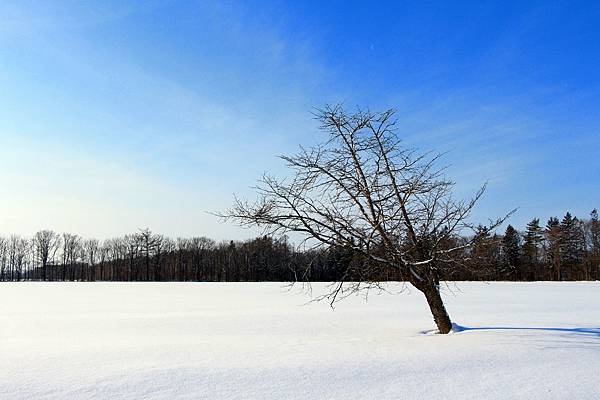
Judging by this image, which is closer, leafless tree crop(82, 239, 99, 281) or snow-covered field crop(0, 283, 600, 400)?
snow-covered field crop(0, 283, 600, 400)

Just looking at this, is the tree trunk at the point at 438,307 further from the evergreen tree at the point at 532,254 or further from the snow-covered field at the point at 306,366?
the evergreen tree at the point at 532,254

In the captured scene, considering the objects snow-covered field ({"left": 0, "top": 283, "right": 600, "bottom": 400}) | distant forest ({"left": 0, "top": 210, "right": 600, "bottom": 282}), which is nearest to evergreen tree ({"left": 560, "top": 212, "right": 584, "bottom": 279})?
distant forest ({"left": 0, "top": 210, "right": 600, "bottom": 282})

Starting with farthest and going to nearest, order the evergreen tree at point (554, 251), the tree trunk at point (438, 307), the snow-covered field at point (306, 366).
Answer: the evergreen tree at point (554, 251), the tree trunk at point (438, 307), the snow-covered field at point (306, 366)

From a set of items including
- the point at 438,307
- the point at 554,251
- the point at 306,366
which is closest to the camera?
the point at 306,366

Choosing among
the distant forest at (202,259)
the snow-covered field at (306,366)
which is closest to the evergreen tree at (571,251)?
the distant forest at (202,259)

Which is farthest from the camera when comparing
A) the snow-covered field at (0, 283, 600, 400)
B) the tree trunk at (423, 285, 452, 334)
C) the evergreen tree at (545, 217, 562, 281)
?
the evergreen tree at (545, 217, 562, 281)

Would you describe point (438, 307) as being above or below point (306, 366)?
above

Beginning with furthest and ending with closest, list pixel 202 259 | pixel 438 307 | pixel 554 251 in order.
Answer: pixel 202 259 → pixel 554 251 → pixel 438 307

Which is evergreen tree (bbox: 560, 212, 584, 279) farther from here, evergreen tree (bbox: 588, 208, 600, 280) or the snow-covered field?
the snow-covered field

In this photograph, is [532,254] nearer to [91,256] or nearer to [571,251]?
[571,251]

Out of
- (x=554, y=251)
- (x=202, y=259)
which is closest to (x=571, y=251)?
(x=554, y=251)

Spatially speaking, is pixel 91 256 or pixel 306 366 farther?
pixel 91 256

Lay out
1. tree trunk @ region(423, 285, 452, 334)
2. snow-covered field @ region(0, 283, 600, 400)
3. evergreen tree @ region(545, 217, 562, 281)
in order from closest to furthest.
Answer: snow-covered field @ region(0, 283, 600, 400) → tree trunk @ region(423, 285, 452, 334) → evergreen tree @ region(545, 217, 562, 281)

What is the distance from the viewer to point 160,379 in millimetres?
6277
